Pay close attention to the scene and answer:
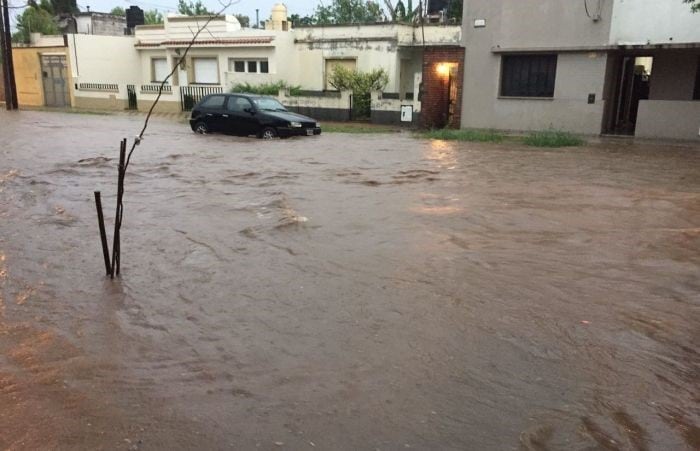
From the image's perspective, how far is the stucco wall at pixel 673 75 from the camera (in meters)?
18.6

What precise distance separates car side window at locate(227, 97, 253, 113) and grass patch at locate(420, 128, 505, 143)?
18.5 ft

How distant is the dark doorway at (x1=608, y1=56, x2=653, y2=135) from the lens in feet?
66.2

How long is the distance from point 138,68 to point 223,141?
69.7 ft

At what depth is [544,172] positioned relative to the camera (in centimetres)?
1230

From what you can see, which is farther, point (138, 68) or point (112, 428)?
point (138, 68)

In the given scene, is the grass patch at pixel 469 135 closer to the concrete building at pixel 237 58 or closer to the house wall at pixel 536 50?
the house wall at pixel 536 50

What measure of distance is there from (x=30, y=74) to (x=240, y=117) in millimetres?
24594

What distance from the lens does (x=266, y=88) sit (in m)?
28.5

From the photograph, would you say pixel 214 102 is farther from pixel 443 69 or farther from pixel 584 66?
pixel 584 66

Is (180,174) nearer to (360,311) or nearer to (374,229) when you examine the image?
(374,229)

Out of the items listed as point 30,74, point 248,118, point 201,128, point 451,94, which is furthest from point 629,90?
point 30,74

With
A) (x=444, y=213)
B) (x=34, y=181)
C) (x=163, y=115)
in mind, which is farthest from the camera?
(x=163, y=115)

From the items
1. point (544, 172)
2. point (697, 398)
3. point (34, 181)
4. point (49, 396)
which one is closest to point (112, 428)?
point (49, 396)

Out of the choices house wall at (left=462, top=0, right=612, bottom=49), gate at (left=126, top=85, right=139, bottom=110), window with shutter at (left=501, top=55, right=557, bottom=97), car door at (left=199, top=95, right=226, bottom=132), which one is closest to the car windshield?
car door at (left=199, top=95, right=226, bottom=132)
